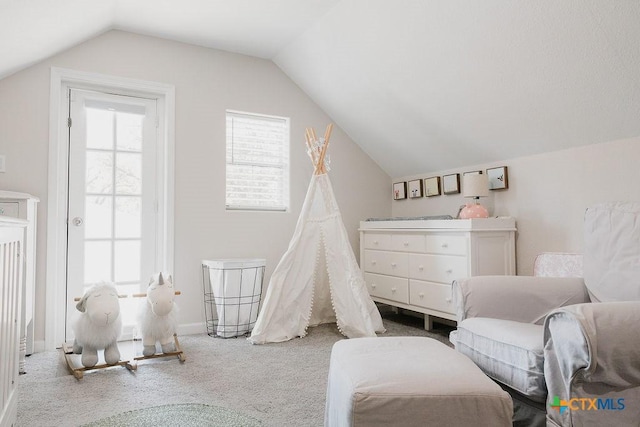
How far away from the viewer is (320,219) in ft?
10.9

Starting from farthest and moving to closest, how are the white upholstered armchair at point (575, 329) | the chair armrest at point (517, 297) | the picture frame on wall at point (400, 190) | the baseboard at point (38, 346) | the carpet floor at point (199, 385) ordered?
1. the picture frame on wall at point (400, 190)
2. the baseboard at point (38, 346)
3. the chair armrest at point (517, 297)
4. the carpet floor at point (199, 385)
5. the white upholstered armchair at point (575, 329)

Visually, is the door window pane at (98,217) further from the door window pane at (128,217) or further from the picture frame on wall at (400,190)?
the picture frame on wall at (400,190)

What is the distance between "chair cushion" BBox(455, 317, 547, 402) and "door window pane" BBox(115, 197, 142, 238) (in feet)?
8.39

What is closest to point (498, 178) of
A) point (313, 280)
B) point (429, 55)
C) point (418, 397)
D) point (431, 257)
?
point (431, 257)

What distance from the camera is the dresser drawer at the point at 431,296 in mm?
3003

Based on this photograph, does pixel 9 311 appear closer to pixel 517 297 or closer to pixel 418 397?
pixel 418 397

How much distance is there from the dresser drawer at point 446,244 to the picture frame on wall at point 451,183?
0.56m

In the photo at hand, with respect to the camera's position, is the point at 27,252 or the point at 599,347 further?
the point at 27,252

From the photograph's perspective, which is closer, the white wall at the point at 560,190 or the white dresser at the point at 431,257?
the white wall at the point at 560,190

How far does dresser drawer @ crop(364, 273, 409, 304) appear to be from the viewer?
3.43 meters

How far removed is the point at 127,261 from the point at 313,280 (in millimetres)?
1474

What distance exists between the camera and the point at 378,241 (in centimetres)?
375

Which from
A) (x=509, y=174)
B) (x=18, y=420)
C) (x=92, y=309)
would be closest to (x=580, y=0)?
(x=509, y=174)

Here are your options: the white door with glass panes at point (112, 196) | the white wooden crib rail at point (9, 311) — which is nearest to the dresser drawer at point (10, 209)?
the white door with glass panes at point (112, 196)
